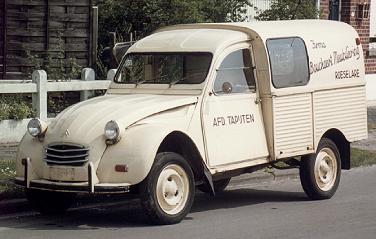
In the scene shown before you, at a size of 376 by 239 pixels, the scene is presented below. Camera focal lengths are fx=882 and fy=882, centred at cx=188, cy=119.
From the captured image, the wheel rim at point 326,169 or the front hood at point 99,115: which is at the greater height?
the front hood at point 99,115

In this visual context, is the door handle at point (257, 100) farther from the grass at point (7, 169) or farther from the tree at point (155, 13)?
the tree at point (155, 13)

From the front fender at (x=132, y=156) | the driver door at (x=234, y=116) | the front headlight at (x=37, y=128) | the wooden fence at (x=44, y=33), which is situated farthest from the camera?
the wooden fence at (x=44, y=33)

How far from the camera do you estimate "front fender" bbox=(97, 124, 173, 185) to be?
8.89 m

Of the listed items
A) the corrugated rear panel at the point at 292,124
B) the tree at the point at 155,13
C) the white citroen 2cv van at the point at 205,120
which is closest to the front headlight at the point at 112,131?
the white citroen 2cv van at the point at 205,120

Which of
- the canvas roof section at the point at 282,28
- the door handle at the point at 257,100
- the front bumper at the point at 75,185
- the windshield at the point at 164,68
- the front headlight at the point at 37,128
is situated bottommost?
the front bumper at the point at 75,185

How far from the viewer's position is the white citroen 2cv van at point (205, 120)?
906 cm

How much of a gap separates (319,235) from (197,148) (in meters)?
1.62

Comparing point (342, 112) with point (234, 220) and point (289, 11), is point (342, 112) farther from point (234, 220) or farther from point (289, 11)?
point (289, 11)

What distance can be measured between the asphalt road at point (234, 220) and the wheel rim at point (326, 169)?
0.80ft

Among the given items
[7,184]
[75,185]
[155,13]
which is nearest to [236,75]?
[75,185]

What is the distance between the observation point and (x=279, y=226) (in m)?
9.42

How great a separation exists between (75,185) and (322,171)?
3.63 metres

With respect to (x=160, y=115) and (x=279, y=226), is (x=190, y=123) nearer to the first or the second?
(x=160, y=115)

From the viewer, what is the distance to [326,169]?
37.1 ft
